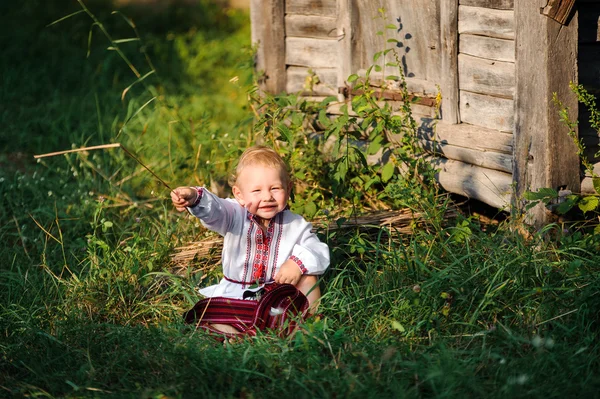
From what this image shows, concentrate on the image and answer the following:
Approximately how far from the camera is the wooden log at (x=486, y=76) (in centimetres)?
436

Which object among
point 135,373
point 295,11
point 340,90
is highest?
point 295,11

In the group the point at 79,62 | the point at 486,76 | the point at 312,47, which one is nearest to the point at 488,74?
the point at 486,76

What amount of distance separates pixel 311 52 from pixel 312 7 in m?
0.33

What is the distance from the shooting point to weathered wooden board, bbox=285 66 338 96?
5723mm

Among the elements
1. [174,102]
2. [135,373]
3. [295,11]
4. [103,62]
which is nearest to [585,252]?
[135,373]

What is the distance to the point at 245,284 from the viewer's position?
3768 millimetres

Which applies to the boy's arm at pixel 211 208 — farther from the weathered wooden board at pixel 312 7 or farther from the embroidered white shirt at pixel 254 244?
the weathered wooden board at pixel 312 7

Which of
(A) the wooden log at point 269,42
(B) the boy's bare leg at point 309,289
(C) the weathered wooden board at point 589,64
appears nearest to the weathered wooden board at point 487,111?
(C) the weathered wooden board at point 589,64

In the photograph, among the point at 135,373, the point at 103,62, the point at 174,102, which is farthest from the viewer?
the point at 103,62

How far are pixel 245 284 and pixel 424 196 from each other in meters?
1.19

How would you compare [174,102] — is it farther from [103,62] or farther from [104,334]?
[104,334]

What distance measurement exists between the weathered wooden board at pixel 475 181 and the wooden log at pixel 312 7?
4.97 feet

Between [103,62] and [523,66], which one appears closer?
[523,66]

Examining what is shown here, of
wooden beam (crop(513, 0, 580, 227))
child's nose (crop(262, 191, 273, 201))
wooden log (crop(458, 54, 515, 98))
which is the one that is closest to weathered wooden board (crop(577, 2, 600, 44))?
wooden beam (crop(513, 0, 580, 227))
